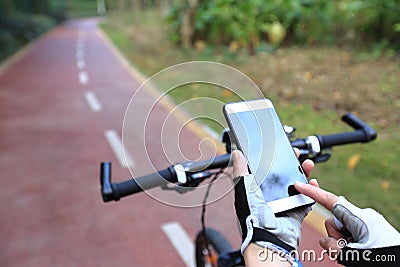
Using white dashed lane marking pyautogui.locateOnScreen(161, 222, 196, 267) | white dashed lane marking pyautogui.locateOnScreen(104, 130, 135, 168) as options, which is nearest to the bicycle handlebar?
white dashed lane marking pyautogui.locateOnScreen(161, 222, 196, 267)

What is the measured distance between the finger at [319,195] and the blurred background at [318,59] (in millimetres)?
400

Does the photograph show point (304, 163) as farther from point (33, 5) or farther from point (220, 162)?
point (33, 5)

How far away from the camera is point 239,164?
3.66 feet

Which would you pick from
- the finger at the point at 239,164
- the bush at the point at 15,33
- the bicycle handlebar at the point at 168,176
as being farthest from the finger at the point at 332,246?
the bush at the point at 15,33

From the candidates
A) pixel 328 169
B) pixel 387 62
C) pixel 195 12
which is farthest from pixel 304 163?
pixel 195 12

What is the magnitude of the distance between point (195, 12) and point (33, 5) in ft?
83.3

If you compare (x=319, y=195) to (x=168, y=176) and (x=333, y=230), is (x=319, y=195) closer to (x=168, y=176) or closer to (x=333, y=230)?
(x=333, y=230)

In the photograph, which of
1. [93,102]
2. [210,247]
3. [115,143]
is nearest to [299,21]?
[93,102]

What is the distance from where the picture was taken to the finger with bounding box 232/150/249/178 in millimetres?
1101

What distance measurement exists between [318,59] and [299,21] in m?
2.88

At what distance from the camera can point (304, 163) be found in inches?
50.7

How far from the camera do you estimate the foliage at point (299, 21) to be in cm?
1069

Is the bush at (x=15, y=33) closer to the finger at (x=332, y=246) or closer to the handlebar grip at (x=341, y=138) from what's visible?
the handlebar grip at (x=341, y=138)

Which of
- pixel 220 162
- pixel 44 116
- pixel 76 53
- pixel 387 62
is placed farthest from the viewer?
pixel 76 53
